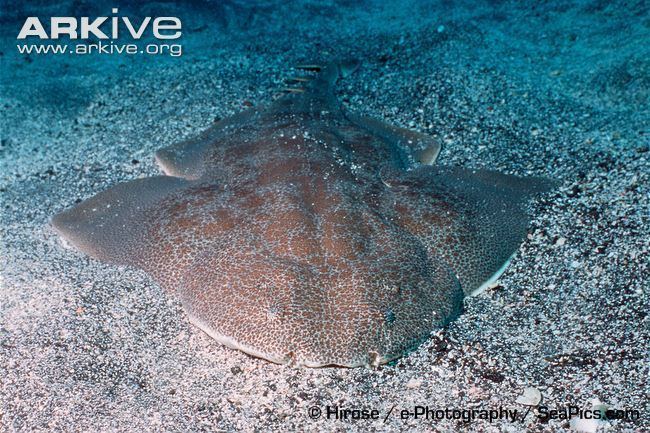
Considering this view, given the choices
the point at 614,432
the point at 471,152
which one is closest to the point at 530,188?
the point at 471,152

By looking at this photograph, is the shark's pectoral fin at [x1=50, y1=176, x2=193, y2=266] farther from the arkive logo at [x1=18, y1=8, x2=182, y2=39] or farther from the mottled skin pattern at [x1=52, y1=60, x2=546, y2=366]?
the arkive logo at [x1=18, y1=8, x2=182, y2=39]

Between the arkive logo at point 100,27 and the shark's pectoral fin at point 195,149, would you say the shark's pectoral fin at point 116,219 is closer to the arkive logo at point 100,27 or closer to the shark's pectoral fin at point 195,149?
the shark's pectoral fin at point 195,149

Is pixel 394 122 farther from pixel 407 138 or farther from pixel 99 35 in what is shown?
pixel 99 35

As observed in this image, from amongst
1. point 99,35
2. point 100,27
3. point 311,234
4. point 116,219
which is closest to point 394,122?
point 311,234

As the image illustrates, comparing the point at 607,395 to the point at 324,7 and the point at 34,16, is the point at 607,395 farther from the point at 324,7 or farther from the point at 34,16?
the point at 34,16

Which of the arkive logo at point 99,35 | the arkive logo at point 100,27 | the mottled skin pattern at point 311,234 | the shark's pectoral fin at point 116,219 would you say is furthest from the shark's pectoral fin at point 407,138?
the arkive logo at point 100,27

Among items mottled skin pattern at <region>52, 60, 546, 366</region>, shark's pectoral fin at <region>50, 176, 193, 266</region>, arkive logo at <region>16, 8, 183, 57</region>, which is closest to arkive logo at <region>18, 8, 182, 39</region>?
arkive logo at <region>16, 8, 183, 57</region>
